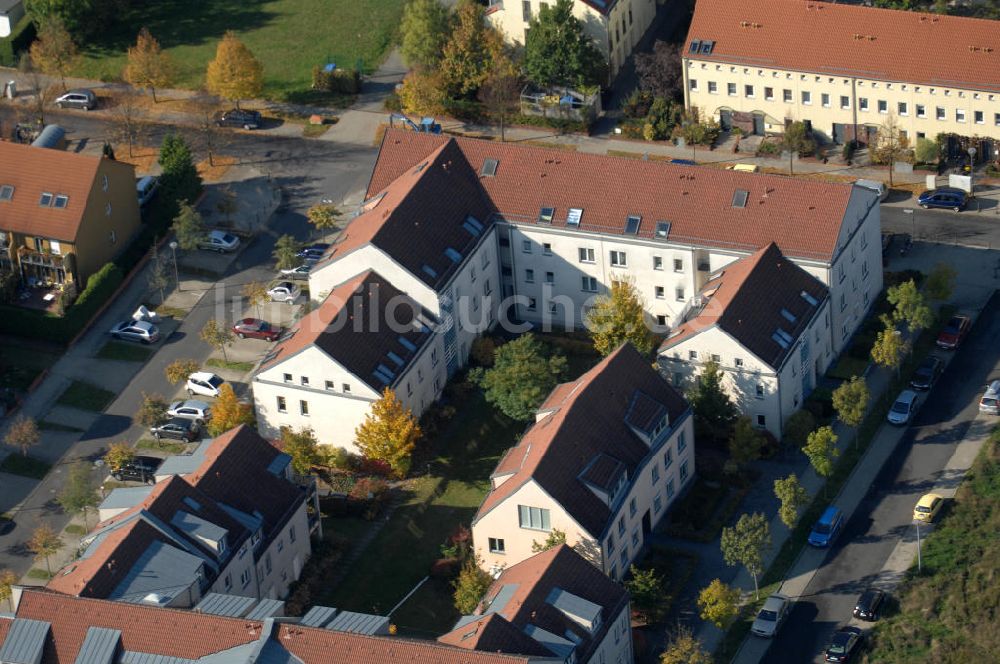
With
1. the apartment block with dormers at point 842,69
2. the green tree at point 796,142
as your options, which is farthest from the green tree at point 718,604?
the apartment block with dormers at point 842,69

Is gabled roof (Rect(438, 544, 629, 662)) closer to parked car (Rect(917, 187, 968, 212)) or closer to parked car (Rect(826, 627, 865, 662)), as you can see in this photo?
parked car (Rect(826, 627, 865, 662))

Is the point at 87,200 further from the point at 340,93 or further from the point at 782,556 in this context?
the point at 782,556

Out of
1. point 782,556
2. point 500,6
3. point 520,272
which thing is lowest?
point 782,556

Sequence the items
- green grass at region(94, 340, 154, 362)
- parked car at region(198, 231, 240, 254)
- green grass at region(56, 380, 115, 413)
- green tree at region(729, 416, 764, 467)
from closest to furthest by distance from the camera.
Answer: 1. green tree at region(729, 416, 764, 467)
2. green grass at region(56, 380, 115, 413)
3. green grass at region(94, 340, 154, 362)
4. parked car at region(198, 231, 240, 254)

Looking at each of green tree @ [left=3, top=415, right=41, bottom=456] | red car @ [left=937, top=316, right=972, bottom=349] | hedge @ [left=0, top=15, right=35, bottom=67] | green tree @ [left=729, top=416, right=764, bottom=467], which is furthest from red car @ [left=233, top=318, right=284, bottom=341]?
hedge @ [left=0, top=15, right=35, bottom=67]

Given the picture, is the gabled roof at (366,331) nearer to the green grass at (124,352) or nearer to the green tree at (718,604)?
the green grass at (124,352)

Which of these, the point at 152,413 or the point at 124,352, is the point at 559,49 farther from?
the point at 152,413

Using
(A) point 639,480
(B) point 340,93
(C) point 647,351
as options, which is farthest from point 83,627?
(B) point 340,93
